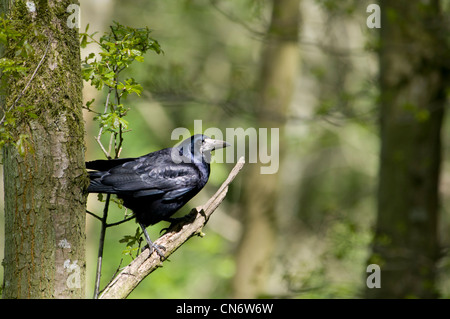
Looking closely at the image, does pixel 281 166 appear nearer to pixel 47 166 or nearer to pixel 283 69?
pixel 283 69

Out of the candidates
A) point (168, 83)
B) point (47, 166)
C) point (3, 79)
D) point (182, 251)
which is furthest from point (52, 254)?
point (182, 251)

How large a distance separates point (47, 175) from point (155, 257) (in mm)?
1026

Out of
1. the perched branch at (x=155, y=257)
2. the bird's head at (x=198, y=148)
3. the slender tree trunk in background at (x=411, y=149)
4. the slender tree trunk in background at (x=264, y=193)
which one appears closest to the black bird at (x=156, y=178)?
the bird's head at (x=198, y=148)

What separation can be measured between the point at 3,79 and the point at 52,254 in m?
1.03

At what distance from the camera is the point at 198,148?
5.27 m

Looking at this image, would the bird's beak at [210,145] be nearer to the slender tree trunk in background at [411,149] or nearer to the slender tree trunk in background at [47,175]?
the slender tree trunk in background at [47,175]

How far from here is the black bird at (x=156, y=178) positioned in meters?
4.28

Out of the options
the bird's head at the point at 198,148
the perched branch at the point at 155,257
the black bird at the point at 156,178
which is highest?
the bird's head at the point at 198,148

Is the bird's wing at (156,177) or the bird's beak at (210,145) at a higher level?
the bird's beak at (210,145)

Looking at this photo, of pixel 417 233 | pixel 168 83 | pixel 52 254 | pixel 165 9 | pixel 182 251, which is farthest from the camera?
pixel 182 251

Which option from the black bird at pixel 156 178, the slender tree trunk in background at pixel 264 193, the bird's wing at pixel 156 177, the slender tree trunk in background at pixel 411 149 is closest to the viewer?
the black bird at pixel 156 178

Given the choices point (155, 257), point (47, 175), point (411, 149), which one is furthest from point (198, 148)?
point (411, 149)

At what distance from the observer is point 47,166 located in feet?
9.17

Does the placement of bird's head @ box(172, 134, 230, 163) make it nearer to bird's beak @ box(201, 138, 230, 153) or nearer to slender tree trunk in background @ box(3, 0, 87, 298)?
bird's beak @ box(201, 138, 230, 153)
